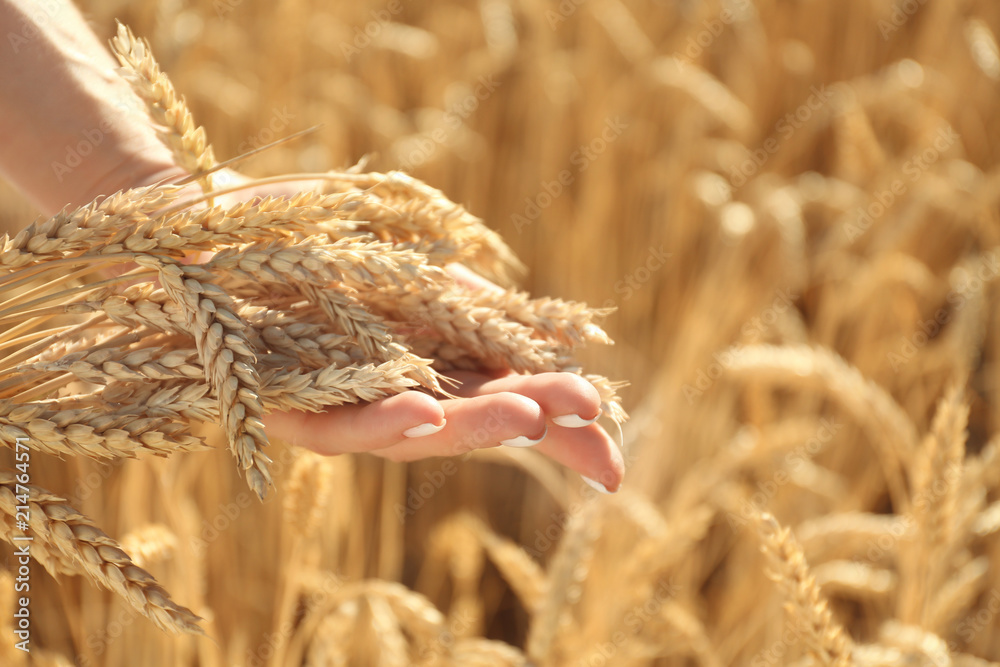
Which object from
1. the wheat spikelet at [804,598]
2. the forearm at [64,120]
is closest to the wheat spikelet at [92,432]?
the forearm at [64,120]

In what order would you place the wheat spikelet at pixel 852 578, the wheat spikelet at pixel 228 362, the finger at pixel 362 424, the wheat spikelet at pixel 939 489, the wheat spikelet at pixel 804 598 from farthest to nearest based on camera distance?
the wheat spikelet at pixel 852 578 → the wheat spikelet at pixel 939 489 → the wheat spikelet at pixel 804 598 → the finger at pixel 362 424 → the wheat spikelet at pixel 228 362

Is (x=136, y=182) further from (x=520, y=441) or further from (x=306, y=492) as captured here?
(x=520, y=441)

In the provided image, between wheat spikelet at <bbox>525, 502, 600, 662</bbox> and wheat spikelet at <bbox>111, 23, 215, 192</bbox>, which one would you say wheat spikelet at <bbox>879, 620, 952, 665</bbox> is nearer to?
wheat spikelet at <bbox>525, 502, 600, 662</bbox>

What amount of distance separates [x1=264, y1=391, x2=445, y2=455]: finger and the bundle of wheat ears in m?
0.03

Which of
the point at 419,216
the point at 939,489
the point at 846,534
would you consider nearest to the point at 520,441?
the point at 419,216

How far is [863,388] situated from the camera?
1.05 metres

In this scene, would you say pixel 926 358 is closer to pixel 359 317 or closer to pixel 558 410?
pixel 558 410

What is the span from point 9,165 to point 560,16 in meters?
1.71

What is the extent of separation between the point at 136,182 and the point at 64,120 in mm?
89

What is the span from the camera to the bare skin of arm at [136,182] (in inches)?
21.5

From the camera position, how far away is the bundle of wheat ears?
44 cm

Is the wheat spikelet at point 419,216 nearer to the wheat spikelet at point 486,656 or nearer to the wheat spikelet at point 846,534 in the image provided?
the wheat spikelet at point 486,656

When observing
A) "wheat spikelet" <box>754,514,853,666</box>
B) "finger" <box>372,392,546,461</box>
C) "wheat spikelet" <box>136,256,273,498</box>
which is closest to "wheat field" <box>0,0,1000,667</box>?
"wheat spikelet" <box>754,514,853,666</box>

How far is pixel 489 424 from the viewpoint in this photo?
54 cm
